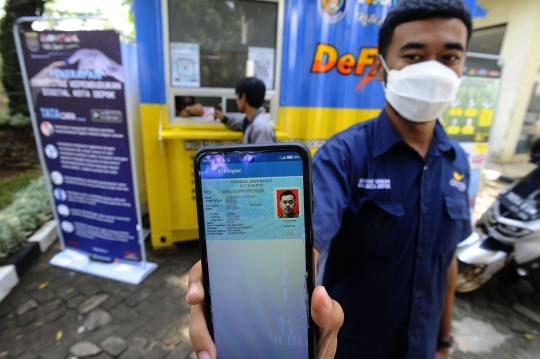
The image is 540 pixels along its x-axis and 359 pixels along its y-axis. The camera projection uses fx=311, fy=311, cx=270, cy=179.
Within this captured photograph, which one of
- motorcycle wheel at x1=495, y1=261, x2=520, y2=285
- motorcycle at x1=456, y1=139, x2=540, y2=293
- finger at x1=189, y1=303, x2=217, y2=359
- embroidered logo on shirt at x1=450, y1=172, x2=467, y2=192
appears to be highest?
embroidered logo on shirt at x1=450, y1=172, x2=467, y2=192

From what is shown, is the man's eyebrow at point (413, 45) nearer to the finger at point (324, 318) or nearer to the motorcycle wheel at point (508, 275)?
the finger at point (324, 318)

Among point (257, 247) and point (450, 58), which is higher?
point (450, 58)

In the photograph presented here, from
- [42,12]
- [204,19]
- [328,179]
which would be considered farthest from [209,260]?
[42,12]

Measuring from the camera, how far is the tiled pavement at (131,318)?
7.75 feet

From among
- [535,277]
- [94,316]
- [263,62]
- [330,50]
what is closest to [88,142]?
[94,316]

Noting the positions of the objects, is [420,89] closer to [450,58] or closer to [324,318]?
[450,58]

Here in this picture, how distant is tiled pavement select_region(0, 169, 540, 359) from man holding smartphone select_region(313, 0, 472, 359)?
62.7 inches

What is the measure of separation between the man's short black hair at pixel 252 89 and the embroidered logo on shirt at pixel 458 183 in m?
1.85

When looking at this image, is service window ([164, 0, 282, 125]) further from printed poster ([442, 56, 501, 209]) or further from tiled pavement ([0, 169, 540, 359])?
printed poster ([442, 56, 501, 209])

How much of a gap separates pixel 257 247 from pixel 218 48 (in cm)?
286

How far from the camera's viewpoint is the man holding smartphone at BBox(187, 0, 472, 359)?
1.19 meters

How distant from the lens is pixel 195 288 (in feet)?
2.45

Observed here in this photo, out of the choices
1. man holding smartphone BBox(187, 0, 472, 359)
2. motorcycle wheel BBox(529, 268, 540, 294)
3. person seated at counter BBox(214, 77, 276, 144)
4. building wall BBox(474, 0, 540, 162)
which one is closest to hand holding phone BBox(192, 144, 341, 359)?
man holding smartphone BBox(187, 0, 472, 359)

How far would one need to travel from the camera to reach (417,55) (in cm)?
128
